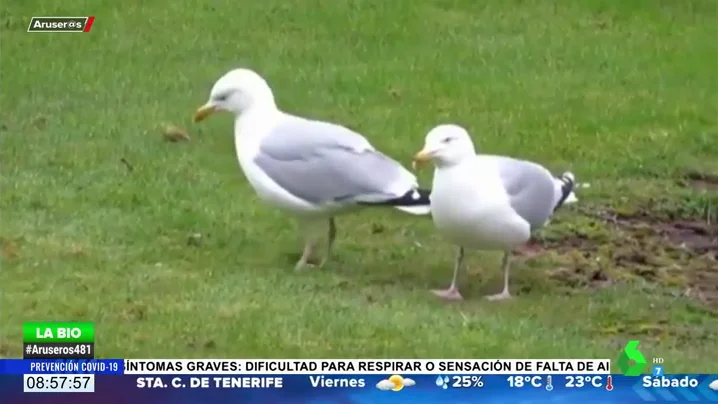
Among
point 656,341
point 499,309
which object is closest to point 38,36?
point 499,309

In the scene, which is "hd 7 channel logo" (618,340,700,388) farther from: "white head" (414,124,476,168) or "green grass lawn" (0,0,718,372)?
"white head" (414,124,476,168)

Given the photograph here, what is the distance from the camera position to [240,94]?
4020mm

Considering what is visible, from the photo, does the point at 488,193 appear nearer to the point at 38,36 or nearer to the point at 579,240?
the point at 579,240

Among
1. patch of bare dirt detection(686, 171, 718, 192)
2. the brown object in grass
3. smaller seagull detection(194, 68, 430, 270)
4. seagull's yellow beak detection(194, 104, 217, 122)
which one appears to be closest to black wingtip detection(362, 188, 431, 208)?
smaller seagull detection(194, 68, 430, 270)

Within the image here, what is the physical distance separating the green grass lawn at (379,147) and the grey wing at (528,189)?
0.16m

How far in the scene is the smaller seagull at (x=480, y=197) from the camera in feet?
12.2

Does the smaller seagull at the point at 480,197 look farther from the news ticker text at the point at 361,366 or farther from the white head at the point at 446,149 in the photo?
the news ticker text at the point at 361,366

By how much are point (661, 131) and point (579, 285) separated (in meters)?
0.99

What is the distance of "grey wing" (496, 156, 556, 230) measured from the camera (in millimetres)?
3814

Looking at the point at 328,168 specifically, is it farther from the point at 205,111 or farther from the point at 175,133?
the point at 175,133

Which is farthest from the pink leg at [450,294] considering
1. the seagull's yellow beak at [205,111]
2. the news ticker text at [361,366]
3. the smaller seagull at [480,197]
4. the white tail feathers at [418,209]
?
the seagull's yellow beak at [205,111]

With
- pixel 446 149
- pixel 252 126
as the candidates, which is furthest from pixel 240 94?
pixel 446 149

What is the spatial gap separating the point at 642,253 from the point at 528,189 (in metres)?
0.42

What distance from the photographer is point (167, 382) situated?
3395 mm
